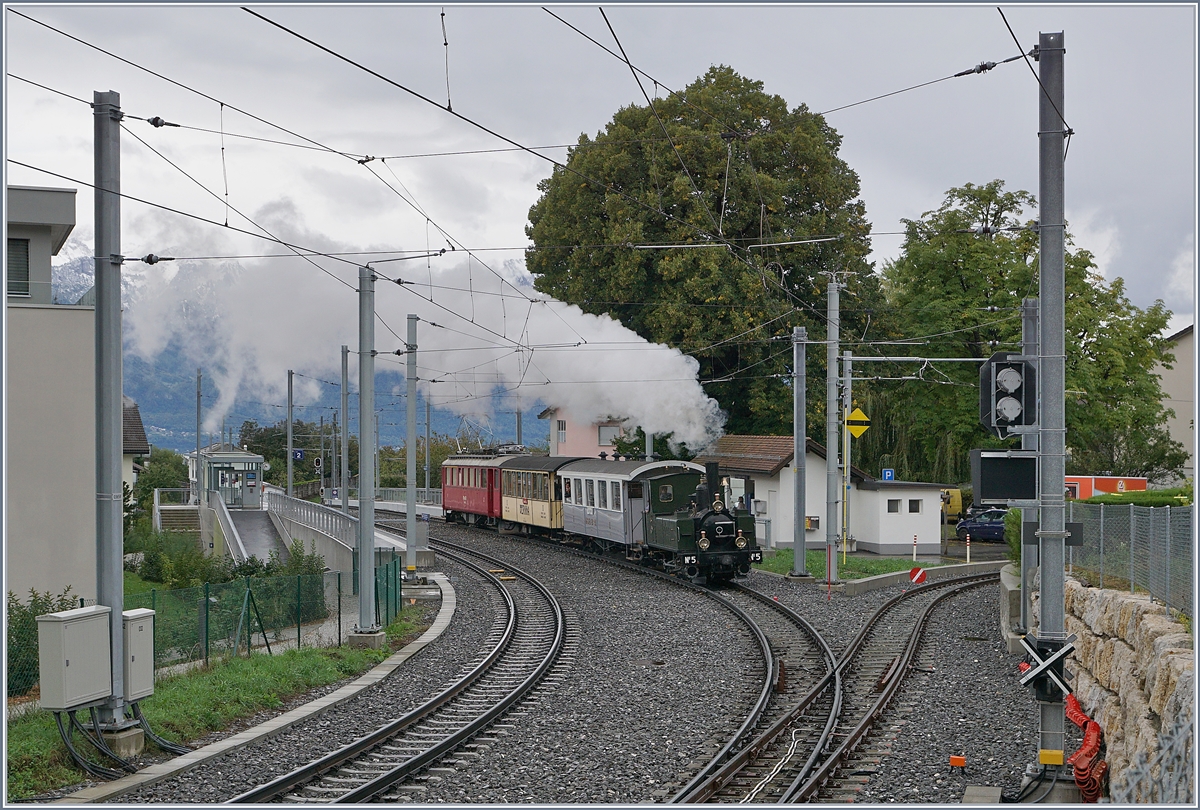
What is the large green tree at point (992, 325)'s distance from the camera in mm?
35375

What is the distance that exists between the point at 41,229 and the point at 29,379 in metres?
3.88

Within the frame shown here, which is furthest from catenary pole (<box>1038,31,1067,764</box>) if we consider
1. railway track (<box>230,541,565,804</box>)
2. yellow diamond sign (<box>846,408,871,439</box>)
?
yellow diamond sign (<box>846,408,871,439</box>)

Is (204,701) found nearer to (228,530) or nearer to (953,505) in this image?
(228,530)

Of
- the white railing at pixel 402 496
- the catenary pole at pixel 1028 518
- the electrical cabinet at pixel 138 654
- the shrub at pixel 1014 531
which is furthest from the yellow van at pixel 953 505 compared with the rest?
the electrical cabinet at pixel 138 654

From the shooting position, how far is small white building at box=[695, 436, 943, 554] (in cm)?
3114

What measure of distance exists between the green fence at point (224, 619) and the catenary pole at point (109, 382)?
2.99m

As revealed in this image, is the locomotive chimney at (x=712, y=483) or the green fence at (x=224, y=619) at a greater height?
the locomotive chimney at (x=712, y=483)

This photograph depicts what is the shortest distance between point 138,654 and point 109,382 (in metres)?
2.67

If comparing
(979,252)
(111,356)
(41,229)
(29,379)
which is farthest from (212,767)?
(979,252)

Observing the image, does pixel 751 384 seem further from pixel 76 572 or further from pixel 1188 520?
pixel 1188 520

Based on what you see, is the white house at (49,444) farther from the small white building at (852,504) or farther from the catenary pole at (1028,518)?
the small white building at (852,504)

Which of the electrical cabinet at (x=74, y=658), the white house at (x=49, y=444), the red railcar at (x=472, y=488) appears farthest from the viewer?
the red railcar at (x=472, y=488)

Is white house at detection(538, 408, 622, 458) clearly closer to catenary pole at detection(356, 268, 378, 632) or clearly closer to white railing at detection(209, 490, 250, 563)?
white railing at detection(209, 490, 250, 563)

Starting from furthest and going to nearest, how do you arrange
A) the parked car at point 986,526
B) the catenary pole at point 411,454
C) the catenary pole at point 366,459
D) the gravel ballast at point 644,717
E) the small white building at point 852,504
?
the parked car at point 986,526
the small white building at point 852,504
the catenary pole at point 411,454
the catenary pole at point 366,459
the gravel ballast at point 644,717
